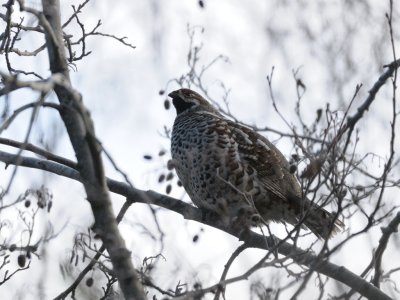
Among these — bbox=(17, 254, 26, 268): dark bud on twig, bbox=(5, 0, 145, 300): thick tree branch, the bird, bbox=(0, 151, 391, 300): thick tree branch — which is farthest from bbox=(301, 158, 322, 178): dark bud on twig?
the bird

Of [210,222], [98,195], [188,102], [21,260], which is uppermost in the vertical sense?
[188,102]

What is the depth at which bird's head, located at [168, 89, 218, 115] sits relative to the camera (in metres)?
9.26

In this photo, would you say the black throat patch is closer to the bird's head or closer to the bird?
the bird's head

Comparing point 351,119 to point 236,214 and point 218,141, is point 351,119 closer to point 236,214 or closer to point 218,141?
point 236,214

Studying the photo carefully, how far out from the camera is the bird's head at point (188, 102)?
926 centimetres

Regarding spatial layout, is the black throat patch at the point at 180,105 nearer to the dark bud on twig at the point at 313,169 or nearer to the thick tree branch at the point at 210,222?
the thick tree branch at the point at 210,222

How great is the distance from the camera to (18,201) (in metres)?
6.75

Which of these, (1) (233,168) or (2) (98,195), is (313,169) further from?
(1) (233,168)

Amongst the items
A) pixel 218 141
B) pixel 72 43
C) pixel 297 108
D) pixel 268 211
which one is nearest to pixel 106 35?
pixel 72 43

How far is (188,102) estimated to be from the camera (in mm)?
9289

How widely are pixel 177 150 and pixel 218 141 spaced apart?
0.46 metres

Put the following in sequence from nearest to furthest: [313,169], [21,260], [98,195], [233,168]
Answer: [98,195], [313,169], [21,260], [233,168]

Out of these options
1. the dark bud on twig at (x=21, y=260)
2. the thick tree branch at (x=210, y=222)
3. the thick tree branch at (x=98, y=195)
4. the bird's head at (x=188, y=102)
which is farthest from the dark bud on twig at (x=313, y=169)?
the bird's head at (x=188, y=102)

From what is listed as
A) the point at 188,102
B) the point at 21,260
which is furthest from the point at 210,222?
the point at 188,102
